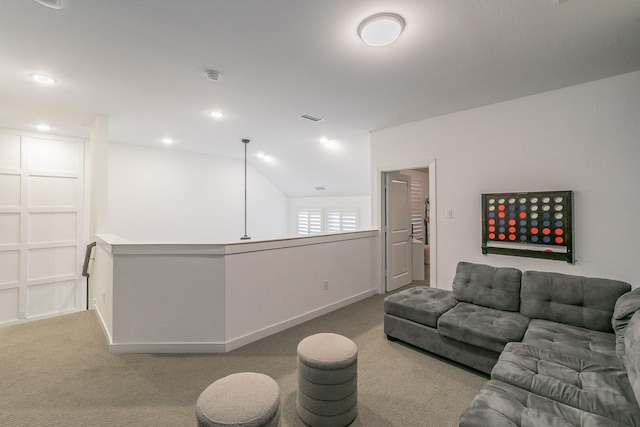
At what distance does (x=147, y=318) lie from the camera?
277 centimetres

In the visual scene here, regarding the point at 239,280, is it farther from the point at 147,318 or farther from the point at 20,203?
the point at 20,203

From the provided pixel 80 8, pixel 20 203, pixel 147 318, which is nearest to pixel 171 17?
pixel 80 8

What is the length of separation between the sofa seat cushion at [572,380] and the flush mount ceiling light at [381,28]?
232cm

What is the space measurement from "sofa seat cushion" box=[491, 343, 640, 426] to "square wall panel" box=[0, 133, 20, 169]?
6.66m

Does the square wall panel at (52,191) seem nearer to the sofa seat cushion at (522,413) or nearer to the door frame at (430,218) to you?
the door frame at (430,218)

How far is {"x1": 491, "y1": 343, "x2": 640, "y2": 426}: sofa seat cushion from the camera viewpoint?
1424 mm

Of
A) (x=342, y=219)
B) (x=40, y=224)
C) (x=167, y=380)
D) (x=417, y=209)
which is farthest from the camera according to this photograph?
(x=417, y=209)

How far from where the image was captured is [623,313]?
1925mm

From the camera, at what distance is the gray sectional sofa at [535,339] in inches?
55.9

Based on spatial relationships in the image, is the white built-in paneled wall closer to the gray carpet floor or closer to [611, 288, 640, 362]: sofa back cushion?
the gray carpet floor

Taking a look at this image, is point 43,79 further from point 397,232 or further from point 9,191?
point 397,232

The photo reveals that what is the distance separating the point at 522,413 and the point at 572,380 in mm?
513

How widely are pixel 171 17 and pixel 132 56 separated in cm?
75

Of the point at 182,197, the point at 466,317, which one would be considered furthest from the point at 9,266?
the point at 466,317
